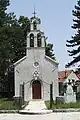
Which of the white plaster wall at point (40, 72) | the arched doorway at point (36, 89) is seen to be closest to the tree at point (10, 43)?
the white plaster wall at point (40, 72)

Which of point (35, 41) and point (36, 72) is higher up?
point (35, 41)

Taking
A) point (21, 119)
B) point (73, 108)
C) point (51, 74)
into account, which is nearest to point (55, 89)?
point (51, 74)

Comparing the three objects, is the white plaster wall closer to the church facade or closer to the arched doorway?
the church facade

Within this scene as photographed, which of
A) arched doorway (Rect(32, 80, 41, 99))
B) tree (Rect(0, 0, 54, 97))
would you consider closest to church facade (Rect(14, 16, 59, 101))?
arched doorway (Rect(32, 80, 41, 99))

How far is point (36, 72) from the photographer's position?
44750 millimetres

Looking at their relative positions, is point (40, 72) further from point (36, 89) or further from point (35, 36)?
point (35, 36)

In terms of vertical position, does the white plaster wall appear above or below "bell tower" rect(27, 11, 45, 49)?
below

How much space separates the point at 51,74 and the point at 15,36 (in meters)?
11.6

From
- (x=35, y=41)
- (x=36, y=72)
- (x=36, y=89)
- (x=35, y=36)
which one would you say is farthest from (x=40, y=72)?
(x=35, y=36)

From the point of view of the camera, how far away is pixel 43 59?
45344mm

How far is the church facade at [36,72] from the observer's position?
44625mm

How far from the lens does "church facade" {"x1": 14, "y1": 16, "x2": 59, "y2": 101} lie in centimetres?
4462

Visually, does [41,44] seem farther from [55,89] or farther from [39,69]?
[55,89]

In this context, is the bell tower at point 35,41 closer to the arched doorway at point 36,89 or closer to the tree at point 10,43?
the arched doorway at point 36,89
